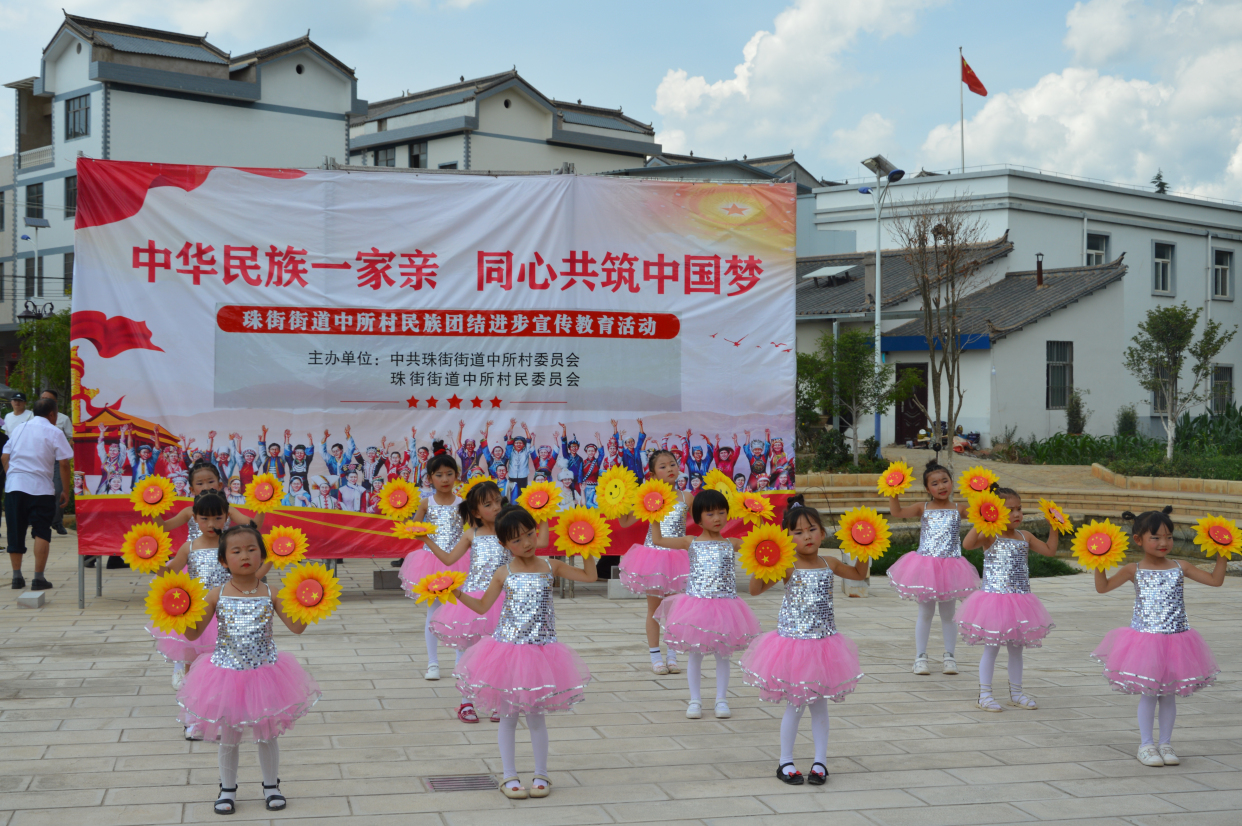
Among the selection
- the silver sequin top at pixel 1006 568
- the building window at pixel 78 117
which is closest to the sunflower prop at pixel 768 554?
the silver sequin top at pixel 1006 568

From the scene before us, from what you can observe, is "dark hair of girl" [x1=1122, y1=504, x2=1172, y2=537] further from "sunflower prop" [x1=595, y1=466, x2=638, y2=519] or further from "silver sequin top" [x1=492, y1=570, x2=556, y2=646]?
"silver sequin top" [x1=492, y1=570, x2=556, y2=646]

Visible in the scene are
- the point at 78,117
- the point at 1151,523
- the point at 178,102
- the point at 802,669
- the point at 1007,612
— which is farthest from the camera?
the point at 78,117

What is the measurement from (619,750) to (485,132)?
36.1 meters

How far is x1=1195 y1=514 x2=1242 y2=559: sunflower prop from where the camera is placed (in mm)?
6000

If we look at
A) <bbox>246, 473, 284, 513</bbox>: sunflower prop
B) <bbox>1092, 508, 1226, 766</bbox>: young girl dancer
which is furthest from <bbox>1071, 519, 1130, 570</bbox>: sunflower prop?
<bbox>246, 473, 284, 513</bbox>: sunflower prop

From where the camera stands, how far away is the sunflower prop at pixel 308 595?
506 centimetres

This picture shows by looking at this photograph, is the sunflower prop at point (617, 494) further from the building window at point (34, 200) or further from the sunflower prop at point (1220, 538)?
the building window at point (34, 200)

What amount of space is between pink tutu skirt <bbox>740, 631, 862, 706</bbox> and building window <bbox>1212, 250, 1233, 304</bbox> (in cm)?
3371

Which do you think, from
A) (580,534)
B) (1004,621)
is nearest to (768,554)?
(580,534)

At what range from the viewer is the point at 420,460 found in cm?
1041

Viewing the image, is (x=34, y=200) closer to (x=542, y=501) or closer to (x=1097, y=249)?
(x=1097, y=249)

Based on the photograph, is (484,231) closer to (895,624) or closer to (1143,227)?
(895,624)

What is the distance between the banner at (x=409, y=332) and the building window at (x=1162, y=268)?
25.6m

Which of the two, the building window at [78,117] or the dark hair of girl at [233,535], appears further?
the building window at [78,117]
